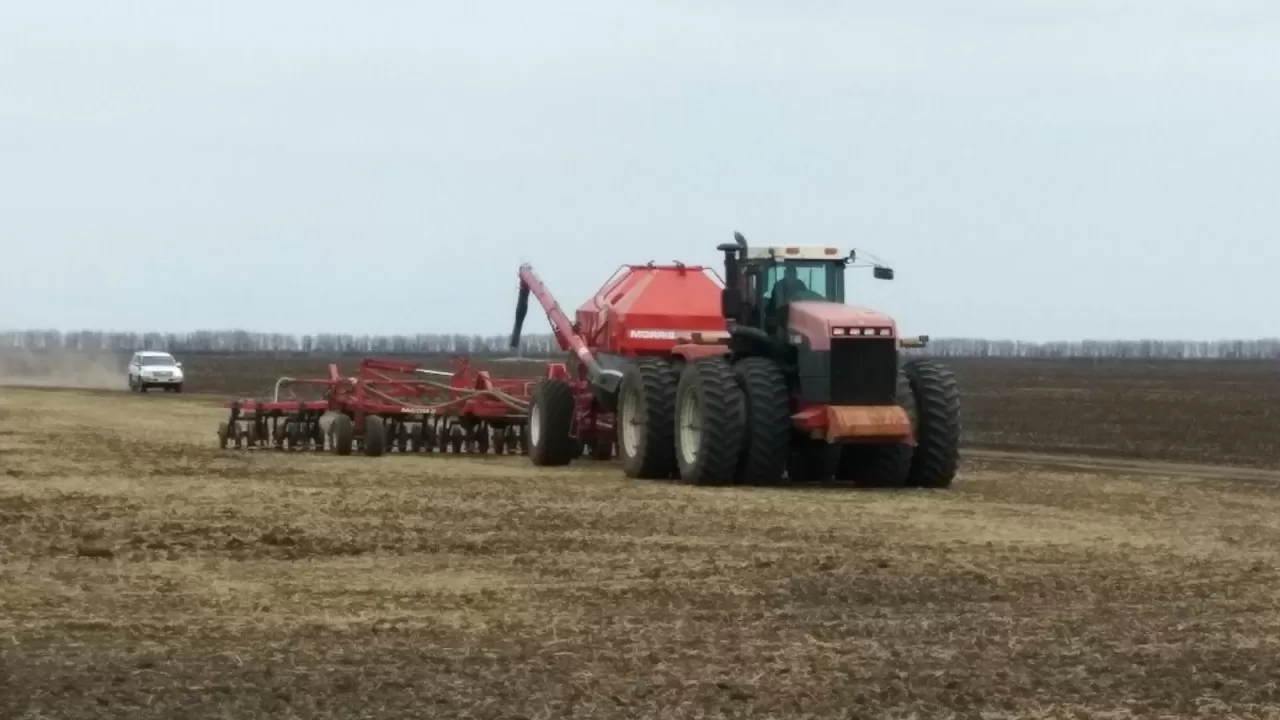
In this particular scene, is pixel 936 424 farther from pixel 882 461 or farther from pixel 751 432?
pixel 751 432

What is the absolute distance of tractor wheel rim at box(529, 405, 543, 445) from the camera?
25.3 metres

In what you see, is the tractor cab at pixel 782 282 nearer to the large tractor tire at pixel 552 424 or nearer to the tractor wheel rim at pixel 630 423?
the tractor wheel rim at pixel 630 423

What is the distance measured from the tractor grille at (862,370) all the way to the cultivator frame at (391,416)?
658 centimetres

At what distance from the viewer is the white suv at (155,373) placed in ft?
195

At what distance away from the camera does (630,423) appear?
77.0 ft

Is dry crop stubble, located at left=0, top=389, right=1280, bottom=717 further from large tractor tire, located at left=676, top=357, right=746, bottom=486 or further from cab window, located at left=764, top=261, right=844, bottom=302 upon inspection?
cab window, located at left=764, top=261, right=844, bottom=302

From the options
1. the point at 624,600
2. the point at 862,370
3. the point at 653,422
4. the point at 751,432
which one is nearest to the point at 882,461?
the point at 862,370

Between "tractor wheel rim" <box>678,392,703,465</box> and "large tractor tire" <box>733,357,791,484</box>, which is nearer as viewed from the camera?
"large tractor tire" <box>733,357,791,484</box>

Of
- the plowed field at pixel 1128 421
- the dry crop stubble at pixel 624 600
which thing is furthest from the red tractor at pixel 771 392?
the plowed field at pixel 1128 421

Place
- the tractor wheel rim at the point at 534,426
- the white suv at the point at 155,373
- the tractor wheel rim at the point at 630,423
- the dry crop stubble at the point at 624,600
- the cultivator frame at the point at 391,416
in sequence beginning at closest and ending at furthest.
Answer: the dry crop stubble at the point at 624,600
the tractor wheel rim at the point at 630,423
the tractor wheel rim at the point at 534,426
the cultivator frame at the point at 391,416
the white suv at the point at 155,373

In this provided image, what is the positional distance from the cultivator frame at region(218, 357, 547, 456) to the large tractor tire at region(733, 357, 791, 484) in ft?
19.5

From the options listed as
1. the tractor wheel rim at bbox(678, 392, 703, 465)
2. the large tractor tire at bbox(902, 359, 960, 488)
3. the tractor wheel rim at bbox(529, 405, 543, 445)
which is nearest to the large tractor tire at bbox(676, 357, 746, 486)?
the tractor wheel rim at bbox(678, 392, 703, 465)

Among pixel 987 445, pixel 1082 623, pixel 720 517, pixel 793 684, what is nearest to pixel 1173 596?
pixel 1082 623

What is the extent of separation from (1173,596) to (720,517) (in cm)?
567
